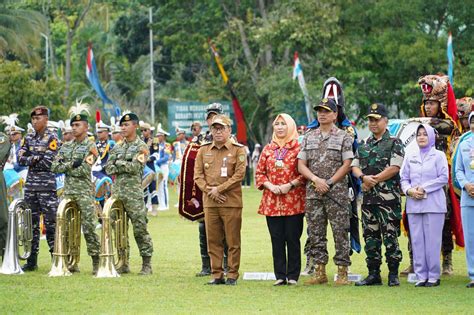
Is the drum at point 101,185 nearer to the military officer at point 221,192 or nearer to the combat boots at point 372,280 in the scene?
the military officer at point 221,192

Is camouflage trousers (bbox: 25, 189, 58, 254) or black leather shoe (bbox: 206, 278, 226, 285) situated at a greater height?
camouflage trousers (bbox: 25, 189, 58, 254)

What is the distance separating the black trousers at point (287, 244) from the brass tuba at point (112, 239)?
218 centimetres

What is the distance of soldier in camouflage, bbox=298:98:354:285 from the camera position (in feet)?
42.6

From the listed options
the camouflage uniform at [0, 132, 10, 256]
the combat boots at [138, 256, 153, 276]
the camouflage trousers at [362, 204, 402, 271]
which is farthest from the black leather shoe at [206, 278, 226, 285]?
the camouflage uniform at [0, 132, 10, 256]

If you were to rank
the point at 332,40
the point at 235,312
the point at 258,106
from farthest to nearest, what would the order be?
the point at 258,106 < the point at 332,40 < the point at 235,312

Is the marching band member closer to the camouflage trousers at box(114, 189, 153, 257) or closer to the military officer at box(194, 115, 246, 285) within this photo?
the camouflage trousers at box(114, 189, 153, 257)

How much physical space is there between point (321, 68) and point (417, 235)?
35.0 meters

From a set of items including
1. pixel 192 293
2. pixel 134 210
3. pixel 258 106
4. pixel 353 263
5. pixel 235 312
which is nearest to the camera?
pixel 235 312

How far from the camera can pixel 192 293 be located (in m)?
12.4

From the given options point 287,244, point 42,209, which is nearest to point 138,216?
point 42,209

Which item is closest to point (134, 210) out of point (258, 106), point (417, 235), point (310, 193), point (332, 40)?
point (310, 193)

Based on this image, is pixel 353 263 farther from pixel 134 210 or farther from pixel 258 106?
pixel 258 106

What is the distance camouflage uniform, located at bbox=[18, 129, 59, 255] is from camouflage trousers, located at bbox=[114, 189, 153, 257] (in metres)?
1.20

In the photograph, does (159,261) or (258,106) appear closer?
(159,261)
